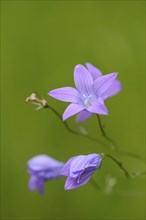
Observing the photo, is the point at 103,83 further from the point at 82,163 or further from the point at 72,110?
the point at 82,163

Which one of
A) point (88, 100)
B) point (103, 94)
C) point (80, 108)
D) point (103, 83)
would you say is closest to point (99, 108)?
point (80, 108)

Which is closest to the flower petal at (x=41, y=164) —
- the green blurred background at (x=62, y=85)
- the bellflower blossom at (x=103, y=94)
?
the bellflower blossom at (x=103, y=94)

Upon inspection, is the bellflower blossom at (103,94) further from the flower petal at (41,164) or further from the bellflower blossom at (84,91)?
the flower petal at (41,164)

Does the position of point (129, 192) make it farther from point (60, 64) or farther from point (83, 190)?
point (60, 64)

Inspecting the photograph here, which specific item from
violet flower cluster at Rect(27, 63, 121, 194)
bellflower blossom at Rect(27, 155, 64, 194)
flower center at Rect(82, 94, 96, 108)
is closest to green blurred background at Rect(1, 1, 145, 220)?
bellflower blossom at Rect(27, 155, 64, 194)

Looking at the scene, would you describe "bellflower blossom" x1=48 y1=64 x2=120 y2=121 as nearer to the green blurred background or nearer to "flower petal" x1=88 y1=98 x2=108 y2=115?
"flower petal" x1=88 y1=98 x2=108 y2=115

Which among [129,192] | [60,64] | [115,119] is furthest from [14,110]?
[129,192]
